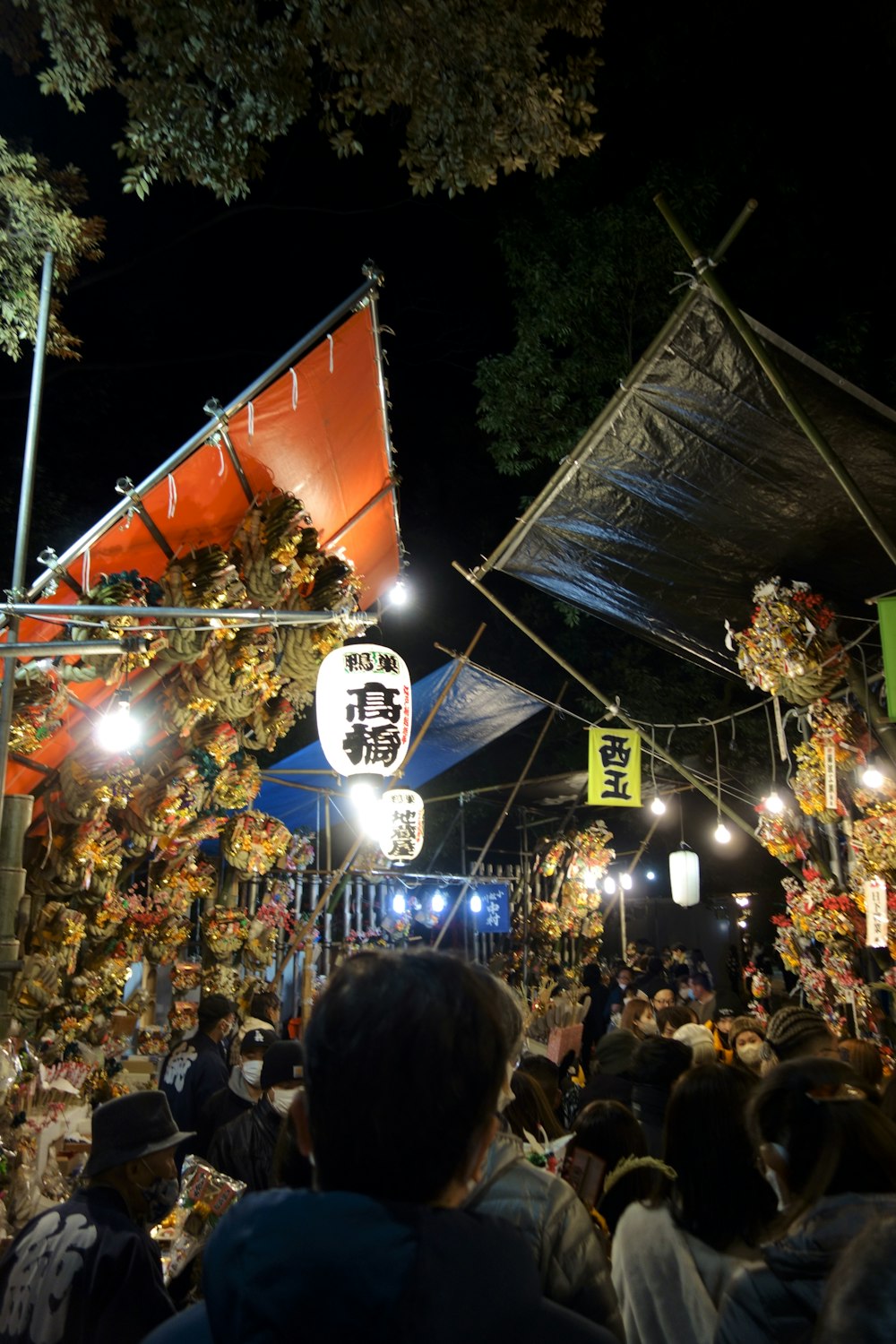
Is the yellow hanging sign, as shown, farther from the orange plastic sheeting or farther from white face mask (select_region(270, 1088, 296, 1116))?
white face mask (select_region(270, 1088, 296, 1116))

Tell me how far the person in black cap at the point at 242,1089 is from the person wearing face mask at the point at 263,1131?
2.91 ft

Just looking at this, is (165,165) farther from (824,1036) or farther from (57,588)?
(824,1036)

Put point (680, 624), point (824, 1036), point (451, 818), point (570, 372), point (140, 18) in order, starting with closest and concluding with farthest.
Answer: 1. point (824, 1036)
2. point (140, 18)
3. point (680, 624)
4. point (570, 372)
5. point (451, 818)

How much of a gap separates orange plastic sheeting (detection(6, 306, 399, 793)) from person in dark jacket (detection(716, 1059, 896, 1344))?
5747 millimetres

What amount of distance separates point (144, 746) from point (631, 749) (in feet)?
25.9

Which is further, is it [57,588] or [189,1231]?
[57,588]

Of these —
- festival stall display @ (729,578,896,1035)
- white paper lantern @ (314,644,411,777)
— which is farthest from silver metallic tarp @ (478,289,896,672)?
white paper lantern @ (314,644,411,777)

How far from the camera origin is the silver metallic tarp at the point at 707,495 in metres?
6.64

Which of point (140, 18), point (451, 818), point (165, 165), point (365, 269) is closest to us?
point (140, 18)

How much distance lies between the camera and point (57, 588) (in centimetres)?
728

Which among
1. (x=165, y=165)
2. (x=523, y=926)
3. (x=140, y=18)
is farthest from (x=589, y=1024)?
(x=140, y=18)

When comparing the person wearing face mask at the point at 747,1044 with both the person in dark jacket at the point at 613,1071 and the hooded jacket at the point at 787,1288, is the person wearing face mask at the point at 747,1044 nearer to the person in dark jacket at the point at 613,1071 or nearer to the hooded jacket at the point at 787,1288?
the person in dark jacket at the point at 613,1071

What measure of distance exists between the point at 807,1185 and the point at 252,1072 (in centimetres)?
437

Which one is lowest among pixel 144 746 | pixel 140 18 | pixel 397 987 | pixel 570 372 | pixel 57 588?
pixel 397 987
